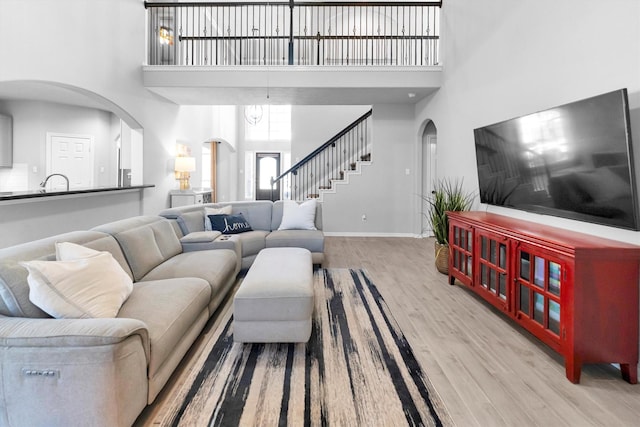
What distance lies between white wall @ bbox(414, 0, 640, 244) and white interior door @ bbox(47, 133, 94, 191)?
673 cm

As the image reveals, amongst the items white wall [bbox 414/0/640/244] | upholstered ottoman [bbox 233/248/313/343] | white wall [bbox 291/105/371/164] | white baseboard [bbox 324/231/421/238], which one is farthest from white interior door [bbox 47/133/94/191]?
white wall [bbox 414/0/640/244]

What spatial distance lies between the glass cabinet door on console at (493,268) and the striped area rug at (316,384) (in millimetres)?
880

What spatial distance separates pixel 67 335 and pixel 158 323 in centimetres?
50

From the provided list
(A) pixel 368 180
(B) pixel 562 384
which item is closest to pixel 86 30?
(A) pixel 368 180

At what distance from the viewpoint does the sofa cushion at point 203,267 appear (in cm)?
278

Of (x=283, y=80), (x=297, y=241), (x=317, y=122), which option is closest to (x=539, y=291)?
(x=297, y=241)

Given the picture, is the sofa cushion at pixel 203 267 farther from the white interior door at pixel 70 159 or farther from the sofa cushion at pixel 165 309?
the white interior door at pixel 70 159

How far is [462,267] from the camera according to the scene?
3.67 metres

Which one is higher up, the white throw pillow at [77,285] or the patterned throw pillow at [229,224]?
the patterned throw pillow at [229,224]

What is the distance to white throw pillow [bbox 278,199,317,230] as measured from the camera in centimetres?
492

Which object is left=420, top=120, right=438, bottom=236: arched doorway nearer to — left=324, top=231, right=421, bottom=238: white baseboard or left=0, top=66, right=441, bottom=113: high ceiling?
left=324, top=231, right=421, bottom=238: white baseboard

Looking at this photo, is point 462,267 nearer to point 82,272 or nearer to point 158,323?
point 158,323

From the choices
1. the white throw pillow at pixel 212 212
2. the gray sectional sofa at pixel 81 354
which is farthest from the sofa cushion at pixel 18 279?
the white throw pillow at pixel 212 212

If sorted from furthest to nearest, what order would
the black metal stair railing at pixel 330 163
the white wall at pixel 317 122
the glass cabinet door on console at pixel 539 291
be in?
1. the white wall at pixel 317 122
2. the black metal stair railing at pixel 330 163
3. the glass cabinet door on console at pixel 539 291
